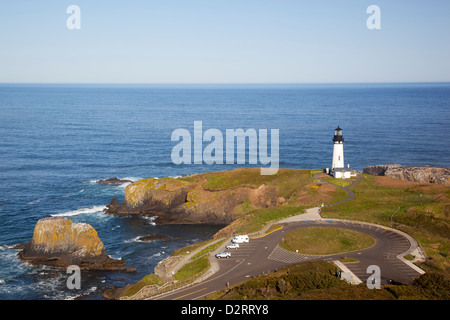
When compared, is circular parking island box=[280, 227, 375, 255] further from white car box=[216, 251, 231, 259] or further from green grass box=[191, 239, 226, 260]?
green grass box=[191, 239, 226, 260]

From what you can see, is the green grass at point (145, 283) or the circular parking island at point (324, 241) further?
the circular parking island at point (324, 241)

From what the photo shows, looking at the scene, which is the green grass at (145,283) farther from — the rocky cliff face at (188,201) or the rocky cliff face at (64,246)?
the rocky cliff face at (188,201)

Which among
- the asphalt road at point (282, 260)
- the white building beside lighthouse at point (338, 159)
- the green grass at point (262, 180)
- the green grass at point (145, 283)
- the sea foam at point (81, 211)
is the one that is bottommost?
the green grass at point (145, 283)

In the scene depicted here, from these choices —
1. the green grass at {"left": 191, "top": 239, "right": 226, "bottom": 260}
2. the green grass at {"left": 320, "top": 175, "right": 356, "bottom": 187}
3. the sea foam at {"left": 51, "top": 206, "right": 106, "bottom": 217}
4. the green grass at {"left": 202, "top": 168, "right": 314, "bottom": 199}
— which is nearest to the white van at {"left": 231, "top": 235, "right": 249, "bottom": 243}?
the green grass at {"left": 191, "top": 239, "right": 226, "bottom": 260}

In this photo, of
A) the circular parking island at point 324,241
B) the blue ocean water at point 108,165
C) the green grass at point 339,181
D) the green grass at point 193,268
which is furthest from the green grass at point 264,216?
the green grass at point 339,181
